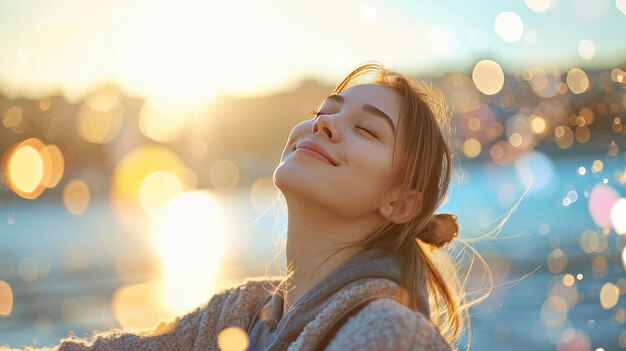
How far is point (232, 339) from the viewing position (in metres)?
2.41

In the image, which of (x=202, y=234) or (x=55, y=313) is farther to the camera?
(x=202, y=234)

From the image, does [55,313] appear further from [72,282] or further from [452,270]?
[452,270]

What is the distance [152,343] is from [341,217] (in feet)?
2.20

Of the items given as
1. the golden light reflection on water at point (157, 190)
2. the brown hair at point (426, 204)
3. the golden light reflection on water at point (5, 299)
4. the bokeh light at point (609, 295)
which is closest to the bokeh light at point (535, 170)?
the golden light reflection on water at point (157, 190)

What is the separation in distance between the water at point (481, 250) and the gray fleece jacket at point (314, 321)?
1155 mm

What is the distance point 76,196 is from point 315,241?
19.7 meters

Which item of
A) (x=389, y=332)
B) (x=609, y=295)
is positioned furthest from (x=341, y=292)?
(x=609, y=295)

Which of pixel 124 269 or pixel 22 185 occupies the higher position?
pixel 124 269

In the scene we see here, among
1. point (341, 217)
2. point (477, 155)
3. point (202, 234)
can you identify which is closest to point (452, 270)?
point (341, 217)

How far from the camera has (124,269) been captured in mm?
8547

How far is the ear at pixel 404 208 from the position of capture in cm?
230

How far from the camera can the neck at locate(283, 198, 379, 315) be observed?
7.43ft

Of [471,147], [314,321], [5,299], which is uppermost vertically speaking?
[314,321]

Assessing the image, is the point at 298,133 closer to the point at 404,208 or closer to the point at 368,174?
the point at 368,174
